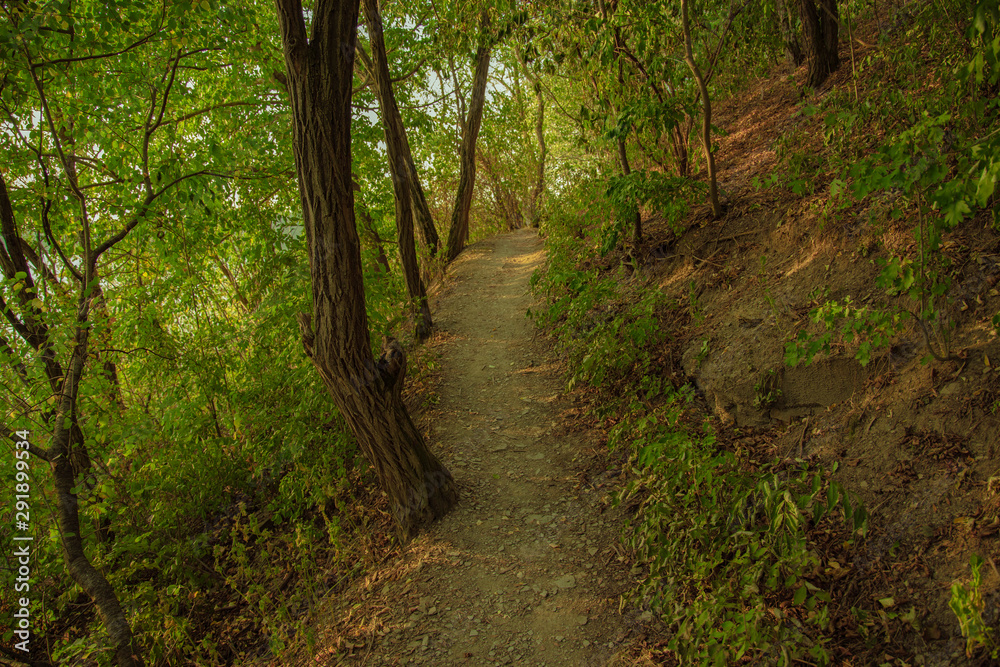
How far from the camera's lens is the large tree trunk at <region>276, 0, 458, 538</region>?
3.74 m

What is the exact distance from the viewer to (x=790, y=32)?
7.38m

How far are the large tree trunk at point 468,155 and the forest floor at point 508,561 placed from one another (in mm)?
6416

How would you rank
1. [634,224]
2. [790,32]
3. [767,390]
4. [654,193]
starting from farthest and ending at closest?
[790,32]
[634,224]
[654,193]
[767,390]

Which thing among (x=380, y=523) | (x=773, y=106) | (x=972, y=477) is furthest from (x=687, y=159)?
(x=380, y=523)

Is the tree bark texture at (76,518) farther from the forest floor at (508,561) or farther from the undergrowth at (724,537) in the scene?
the undergrowth at (724,537)

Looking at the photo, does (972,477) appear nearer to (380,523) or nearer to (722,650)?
(722,650)

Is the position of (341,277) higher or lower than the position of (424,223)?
lower

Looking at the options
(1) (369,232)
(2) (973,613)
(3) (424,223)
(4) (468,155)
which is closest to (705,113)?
(2) (973,613)

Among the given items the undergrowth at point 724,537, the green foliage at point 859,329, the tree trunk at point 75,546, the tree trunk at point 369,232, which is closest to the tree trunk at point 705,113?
the undergrowth at point 724,537

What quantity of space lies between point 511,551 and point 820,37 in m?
6.65

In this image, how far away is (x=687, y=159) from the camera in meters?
6.40

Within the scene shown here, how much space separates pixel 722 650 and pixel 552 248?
640 centimetres

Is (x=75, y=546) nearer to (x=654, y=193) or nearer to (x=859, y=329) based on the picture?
(x=859, y=329)

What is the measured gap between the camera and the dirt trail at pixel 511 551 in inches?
135
